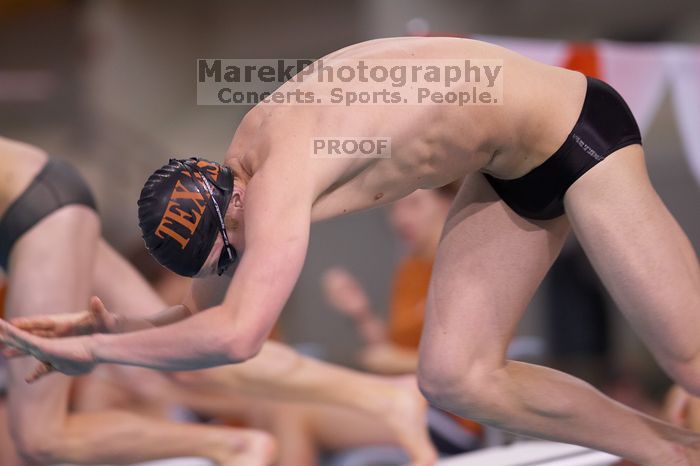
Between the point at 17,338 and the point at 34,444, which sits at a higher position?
the point at 17,338

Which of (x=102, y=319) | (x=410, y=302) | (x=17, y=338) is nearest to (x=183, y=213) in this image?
(x=102, y=319)

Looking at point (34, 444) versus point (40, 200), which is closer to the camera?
point (40, 200)

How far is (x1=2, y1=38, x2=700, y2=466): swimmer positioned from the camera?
1.78 meters

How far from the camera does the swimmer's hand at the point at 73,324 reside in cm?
195

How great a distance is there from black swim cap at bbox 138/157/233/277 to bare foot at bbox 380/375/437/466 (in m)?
1.37

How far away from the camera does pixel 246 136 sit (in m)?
1.99

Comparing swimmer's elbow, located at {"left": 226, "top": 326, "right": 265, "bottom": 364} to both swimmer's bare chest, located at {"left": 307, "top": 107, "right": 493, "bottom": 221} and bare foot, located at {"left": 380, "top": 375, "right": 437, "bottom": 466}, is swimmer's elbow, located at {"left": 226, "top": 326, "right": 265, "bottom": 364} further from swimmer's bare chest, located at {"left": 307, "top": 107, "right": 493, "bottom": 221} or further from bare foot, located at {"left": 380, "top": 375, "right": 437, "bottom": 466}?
bare foot, located at {"left": 380, "top": 375, "right": 437, "bottom": 466}

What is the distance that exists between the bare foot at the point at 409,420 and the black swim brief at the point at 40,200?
3.92 ft

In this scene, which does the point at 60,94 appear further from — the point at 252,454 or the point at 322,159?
the point at 322,159

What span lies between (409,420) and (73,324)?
4.81ft

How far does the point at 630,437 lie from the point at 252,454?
1.29 meters

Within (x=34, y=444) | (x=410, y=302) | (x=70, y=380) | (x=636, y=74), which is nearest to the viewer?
(x=34, y=444)

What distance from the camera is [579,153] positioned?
2041 mm

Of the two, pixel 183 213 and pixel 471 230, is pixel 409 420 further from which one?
pixel 183 213
